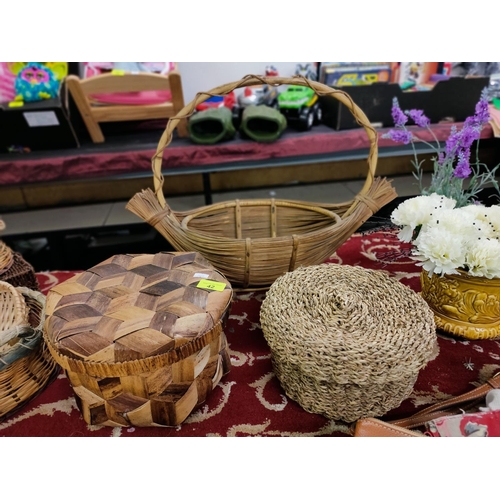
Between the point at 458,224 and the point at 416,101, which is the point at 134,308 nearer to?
the point at 458,224

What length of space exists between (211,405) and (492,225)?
0.74m

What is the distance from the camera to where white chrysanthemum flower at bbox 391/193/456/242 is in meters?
0.87

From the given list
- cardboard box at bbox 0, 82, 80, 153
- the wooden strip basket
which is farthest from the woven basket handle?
cardboard box at bbox 0, 82, 80, 153

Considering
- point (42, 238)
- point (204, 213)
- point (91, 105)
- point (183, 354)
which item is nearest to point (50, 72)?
point (91, 105)

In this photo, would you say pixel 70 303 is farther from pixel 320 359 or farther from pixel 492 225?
pixel 492 225

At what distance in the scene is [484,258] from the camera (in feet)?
2.57

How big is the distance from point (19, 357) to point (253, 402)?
0.48 m

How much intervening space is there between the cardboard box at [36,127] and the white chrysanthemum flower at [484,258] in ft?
5.29

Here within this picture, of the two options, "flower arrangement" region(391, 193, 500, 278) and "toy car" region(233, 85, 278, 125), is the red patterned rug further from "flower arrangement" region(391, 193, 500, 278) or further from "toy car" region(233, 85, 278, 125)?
"toy car" region(233, 85, 278, 125)

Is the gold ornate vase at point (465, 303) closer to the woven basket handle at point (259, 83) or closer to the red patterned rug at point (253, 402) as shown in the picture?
the red patterned rug at point (253, 402)

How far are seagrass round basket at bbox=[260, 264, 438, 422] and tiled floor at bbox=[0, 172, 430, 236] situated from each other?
3.93 feet

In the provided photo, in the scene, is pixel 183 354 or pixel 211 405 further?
pixel 211 405

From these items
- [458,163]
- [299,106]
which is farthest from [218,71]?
[458,163]

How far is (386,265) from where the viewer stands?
50.2 inches
